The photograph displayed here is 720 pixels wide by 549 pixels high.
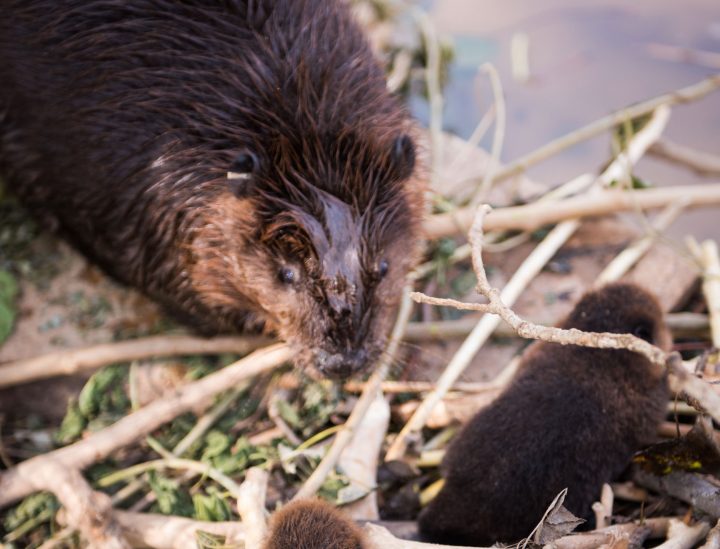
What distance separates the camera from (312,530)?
246 cm

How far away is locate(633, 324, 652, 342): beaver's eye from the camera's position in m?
3.14

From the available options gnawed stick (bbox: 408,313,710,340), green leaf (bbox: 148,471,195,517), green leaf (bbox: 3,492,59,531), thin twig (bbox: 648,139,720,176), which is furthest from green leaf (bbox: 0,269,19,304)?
thin twig (bbox: 648,139,720,176)

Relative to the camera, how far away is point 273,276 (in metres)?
3.07

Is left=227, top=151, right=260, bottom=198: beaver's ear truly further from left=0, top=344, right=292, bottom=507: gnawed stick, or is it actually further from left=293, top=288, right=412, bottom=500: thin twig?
left=293, top=288, right=412, bottom=500: thin twig

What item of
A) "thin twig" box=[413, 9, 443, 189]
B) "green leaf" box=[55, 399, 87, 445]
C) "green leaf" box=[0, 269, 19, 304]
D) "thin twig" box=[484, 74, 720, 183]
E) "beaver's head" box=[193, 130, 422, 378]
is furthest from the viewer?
"thin twig" box=[413, 9, 443, 189]

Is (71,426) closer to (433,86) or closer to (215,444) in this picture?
(215,444)

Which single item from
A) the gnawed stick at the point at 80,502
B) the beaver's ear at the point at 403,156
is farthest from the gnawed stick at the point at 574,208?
the gnawed stick at the point at 80,502

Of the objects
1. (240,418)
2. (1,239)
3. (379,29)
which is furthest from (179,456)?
(379,29)

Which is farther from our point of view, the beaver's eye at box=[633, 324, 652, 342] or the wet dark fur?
the beaver's eye at box=[633, 324, 652, 342]

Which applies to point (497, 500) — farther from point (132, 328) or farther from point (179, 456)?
point (132, 328)

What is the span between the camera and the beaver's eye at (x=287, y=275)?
3.02 meters

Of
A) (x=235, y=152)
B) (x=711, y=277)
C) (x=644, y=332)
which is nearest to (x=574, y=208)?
(x=711, y=277)

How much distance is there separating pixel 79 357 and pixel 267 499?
99cm

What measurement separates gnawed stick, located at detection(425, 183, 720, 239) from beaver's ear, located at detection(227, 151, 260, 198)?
1.12m
